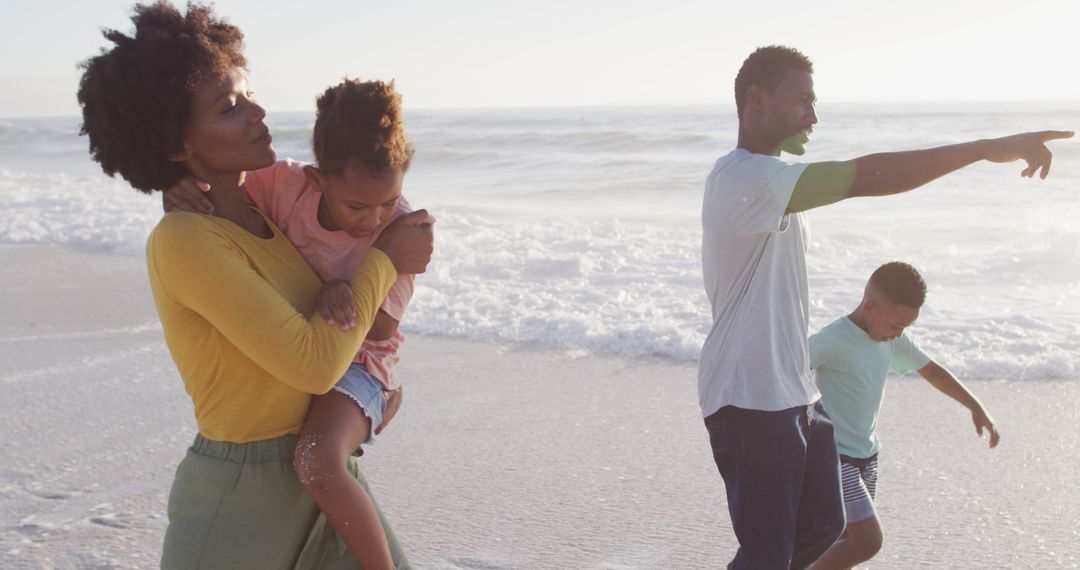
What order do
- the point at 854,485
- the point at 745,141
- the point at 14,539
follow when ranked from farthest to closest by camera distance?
1. the point at 14,539
2. the point at 854,485
3. the point at 745,141

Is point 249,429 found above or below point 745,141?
below

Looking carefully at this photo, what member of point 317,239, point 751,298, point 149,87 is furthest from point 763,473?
point 149,87

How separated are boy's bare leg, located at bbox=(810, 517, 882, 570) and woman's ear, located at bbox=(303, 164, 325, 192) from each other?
82.9 inches

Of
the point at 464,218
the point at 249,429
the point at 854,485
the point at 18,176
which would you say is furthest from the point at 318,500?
the point at 18,176

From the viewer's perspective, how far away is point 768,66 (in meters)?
2.92

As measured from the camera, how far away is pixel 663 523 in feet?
14.3

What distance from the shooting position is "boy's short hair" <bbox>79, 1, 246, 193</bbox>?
1957mm

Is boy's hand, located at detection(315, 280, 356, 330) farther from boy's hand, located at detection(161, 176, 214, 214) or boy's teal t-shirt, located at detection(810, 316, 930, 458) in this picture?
boy's teal t-shirt, located at detection(810, 316, 930, 458)

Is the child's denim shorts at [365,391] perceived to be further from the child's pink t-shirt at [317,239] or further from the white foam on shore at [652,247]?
the white foam on shore at [652,247]

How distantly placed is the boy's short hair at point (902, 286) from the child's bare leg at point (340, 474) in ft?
6.53

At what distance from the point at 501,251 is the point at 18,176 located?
51.3 feet

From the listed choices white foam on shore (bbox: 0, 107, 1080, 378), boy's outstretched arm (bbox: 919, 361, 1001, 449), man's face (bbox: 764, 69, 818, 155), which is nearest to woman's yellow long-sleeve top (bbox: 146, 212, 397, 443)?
man's face (bbox: 764, 69, 818, 155)

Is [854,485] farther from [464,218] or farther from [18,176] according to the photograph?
[18,176]

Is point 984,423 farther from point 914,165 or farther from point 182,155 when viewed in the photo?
point 182,155
